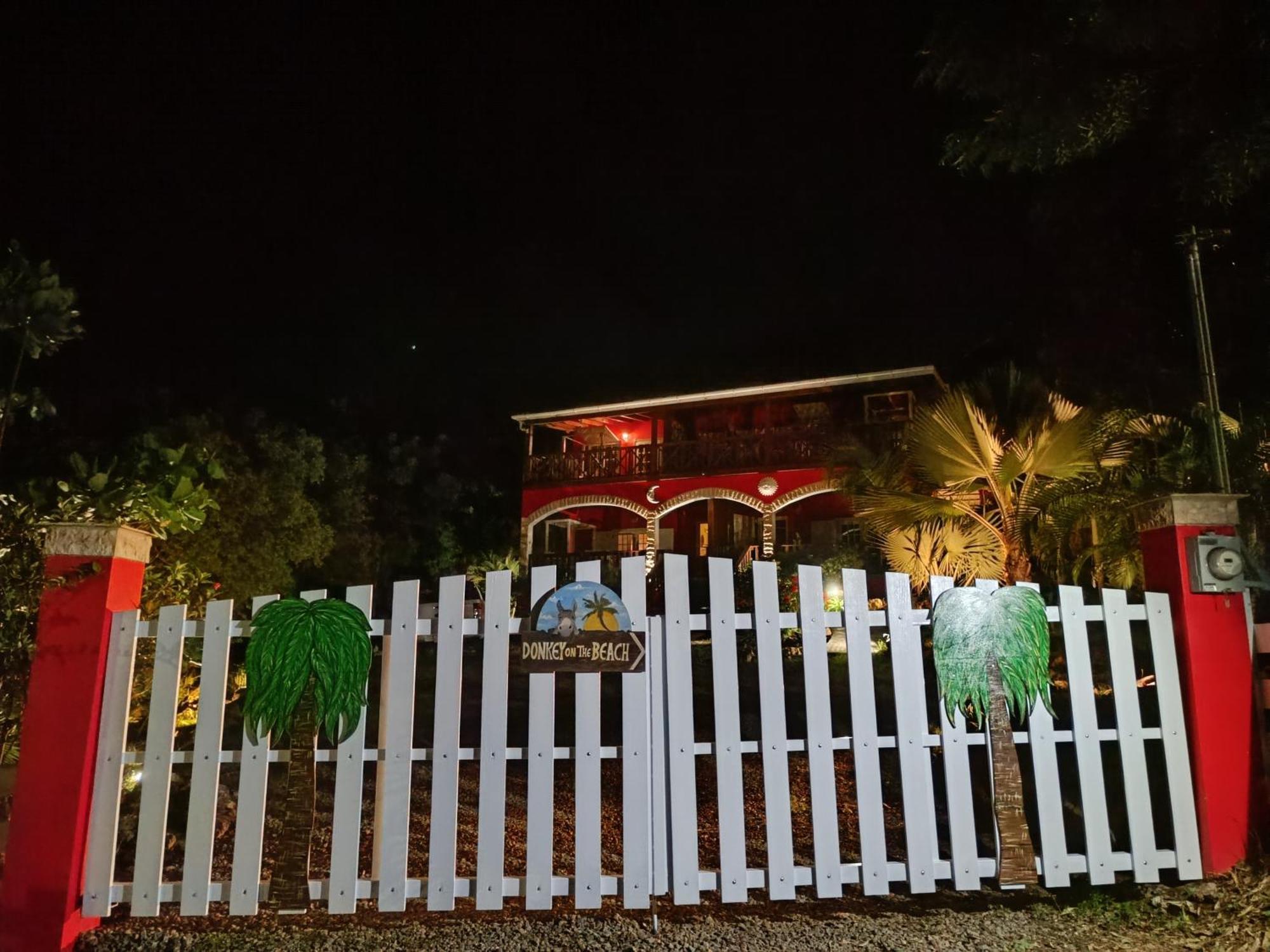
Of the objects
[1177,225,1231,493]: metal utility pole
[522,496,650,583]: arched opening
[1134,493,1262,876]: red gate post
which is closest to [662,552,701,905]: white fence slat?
[1134,493,1262,876]: red gate post

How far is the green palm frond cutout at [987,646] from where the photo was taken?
14.0ft

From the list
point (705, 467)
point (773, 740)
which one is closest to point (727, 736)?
point (773, 740)

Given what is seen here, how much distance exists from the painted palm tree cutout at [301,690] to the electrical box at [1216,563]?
13.5ft

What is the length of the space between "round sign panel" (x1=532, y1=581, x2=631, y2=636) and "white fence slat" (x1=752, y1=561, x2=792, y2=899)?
67 centimetres

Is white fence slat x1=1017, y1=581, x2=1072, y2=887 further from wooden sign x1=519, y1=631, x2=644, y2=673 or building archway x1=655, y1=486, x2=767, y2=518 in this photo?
building archway x1=655, y1=486, x2=767, y2=518

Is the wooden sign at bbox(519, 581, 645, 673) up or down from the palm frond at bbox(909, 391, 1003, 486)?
down

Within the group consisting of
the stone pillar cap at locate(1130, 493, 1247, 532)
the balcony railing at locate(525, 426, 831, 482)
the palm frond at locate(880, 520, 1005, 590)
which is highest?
the balcony railing at locate(525, 426, 831, 482)

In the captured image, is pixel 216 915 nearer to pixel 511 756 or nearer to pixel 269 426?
pixel 511 756

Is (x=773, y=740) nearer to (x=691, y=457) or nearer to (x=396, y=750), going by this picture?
(x=396, y=750)

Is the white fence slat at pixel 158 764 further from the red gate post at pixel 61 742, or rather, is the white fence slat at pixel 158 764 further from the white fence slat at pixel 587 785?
the white fence slat at pixel 587 785

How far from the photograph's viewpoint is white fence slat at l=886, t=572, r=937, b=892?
408 centimetres

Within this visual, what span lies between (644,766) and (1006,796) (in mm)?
1762

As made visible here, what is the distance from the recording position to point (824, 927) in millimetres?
3904

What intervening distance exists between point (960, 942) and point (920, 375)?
637 inches
